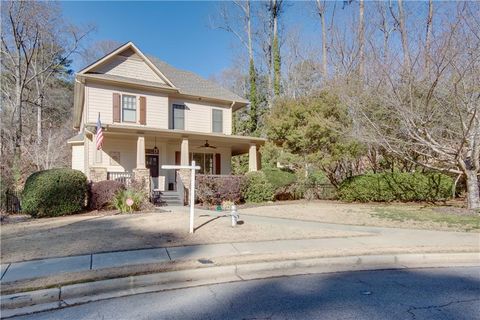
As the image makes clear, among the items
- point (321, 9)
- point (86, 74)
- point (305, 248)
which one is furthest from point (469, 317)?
point (321, 9)

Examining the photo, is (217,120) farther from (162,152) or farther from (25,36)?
(25,36)

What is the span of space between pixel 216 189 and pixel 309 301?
35.0 ft

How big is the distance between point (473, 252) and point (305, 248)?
3.30 meters

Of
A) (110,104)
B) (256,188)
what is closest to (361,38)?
(256,188)

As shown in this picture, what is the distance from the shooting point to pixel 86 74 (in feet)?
52.2

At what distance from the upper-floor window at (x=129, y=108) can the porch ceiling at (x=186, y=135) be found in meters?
1.66

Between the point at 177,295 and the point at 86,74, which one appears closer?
the point at 177,295

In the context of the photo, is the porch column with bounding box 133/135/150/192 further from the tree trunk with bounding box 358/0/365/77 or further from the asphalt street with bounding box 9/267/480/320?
the tree trunk with bounding box 358/0/365/77

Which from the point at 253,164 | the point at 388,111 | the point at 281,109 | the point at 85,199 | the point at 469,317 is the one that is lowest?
the point at 469,317

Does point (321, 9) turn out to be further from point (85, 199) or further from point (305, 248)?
point (305, 248)

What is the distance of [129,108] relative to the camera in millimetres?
17016

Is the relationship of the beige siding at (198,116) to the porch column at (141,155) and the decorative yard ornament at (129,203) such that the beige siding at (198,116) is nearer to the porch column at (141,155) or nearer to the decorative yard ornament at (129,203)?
the porch column at (141,155)

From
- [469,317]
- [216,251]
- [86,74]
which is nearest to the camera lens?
[469,317]

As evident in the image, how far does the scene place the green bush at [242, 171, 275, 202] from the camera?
617 inches
